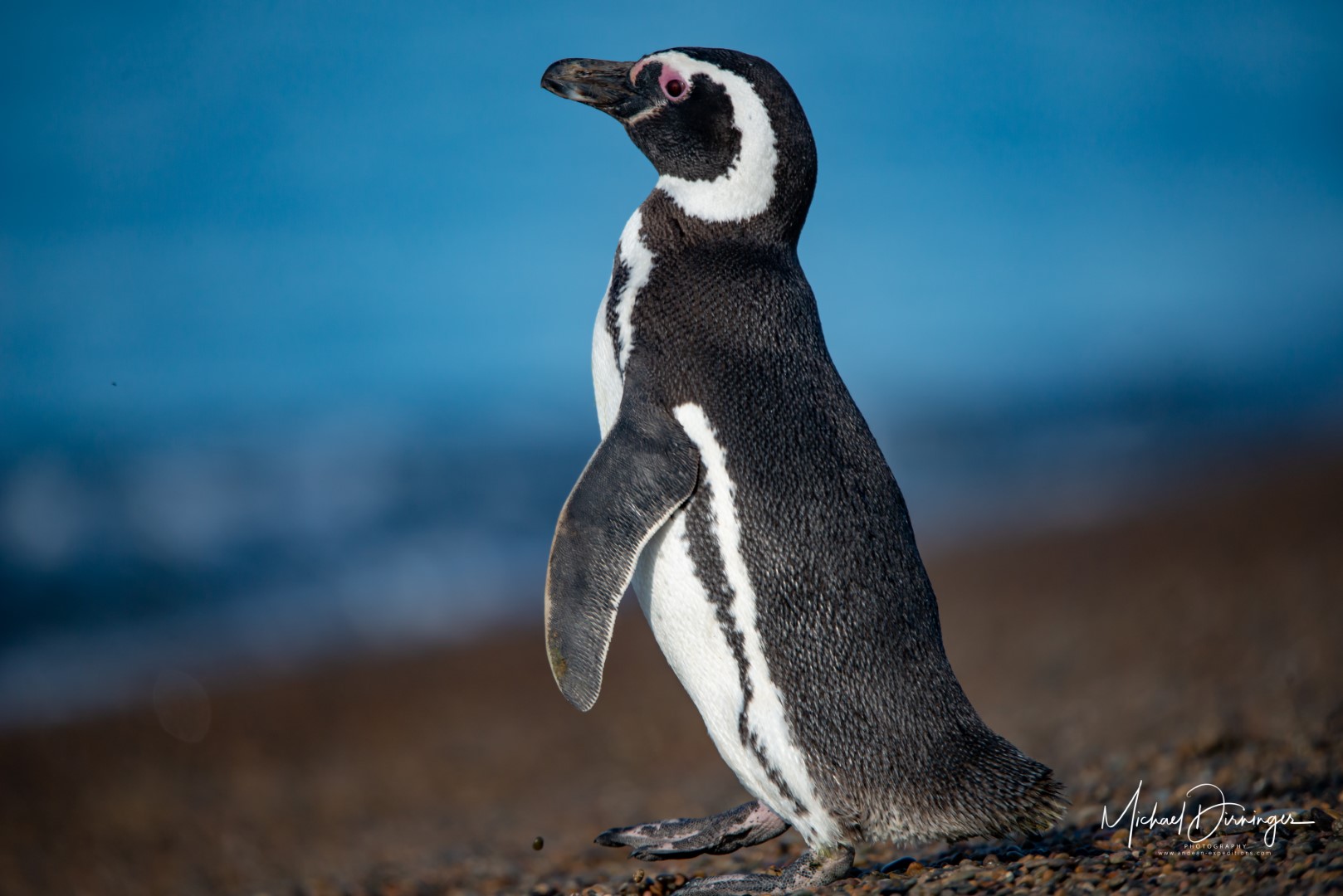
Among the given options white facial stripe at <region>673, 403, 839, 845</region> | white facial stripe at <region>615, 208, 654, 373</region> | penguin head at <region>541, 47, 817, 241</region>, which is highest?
penguin head at <region>541, 47, 817, 241</region>

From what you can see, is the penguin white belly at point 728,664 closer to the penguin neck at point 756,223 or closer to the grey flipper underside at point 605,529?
the grey flipper underside at point 605,529

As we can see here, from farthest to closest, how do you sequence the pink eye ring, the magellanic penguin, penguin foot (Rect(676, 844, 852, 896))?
the pink eye ring → penguin foot (Rect(676, 844, 852, 896)) → the magellanic penguin

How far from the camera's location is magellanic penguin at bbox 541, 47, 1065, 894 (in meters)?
3.06

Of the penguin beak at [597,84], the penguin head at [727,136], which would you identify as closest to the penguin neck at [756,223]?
the penguin head at [727,136]

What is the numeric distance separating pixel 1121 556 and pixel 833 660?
9828 mm

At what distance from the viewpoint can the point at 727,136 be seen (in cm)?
356

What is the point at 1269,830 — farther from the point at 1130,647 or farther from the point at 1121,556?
the point at 1121,556

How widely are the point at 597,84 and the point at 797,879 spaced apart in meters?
2.61

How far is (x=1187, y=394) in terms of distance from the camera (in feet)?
109

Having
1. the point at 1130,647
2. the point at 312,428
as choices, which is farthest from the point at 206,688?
the point at 312,428

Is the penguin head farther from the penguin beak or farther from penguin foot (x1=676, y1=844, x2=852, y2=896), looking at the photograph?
penguin foot (x1=676, y1=844, x2=852, y2=896)

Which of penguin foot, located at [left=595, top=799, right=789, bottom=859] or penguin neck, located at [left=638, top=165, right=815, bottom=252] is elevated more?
penguin neck, located at [left=638, top=165, right=815, bottom=252]

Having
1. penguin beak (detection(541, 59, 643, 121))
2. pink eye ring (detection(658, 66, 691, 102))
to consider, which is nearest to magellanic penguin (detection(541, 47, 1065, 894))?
pink eye ring (detection(658, 66, 691, 102))

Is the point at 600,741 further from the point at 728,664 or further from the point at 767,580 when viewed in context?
the point at 767,580
